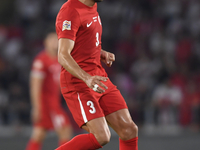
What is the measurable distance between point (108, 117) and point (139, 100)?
6.20 meters

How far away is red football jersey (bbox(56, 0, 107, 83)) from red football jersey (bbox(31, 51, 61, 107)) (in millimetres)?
2231

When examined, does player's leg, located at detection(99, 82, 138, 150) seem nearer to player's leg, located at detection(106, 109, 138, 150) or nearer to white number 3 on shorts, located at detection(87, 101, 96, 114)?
player's leg, located at detection(106, 109, 138, 150)

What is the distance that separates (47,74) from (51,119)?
0.78m

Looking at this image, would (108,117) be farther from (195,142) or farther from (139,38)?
(139,38)

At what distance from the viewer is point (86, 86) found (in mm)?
3283

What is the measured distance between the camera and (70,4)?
3238mm

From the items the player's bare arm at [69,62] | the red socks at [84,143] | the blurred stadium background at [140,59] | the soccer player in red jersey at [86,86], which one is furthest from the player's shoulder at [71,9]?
the blurred stadium background at [140,59]

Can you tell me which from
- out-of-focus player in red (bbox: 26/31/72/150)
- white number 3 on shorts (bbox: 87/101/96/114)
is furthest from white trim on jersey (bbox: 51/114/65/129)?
white number 3 on shorts (bbox: 87/101/96/114)

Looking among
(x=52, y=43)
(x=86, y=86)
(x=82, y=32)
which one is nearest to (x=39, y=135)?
(x=52, y=43)

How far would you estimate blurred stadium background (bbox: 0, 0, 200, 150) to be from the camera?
30.5 feet

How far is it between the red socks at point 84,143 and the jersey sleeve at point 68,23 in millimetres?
960

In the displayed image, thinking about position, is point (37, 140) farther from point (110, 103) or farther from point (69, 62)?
point (69, 62)

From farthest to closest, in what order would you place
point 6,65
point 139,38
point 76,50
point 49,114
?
point 139,38 < point 6,65 < point 49,114 < point 76,50

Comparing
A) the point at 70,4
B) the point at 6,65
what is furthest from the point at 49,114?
the point at 6,65
